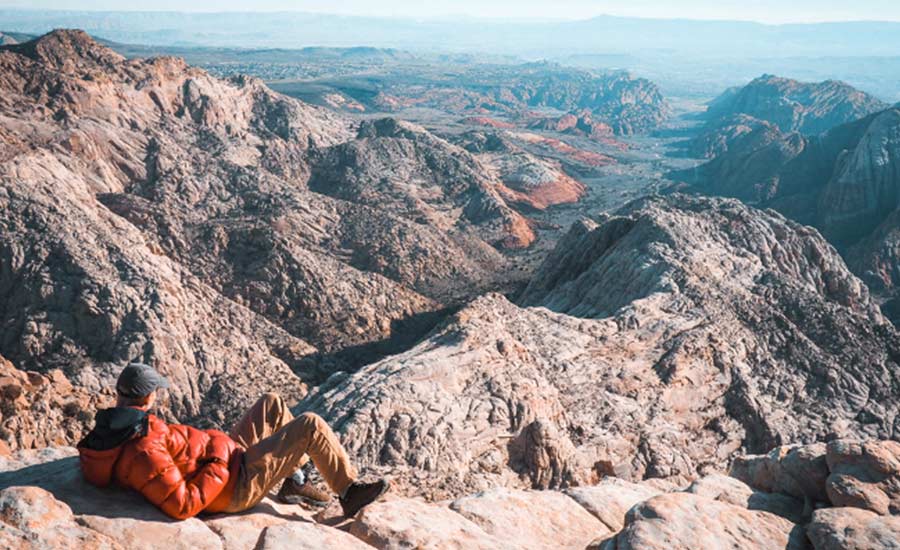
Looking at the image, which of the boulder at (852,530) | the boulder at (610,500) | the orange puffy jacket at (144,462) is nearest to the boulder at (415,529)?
the orange puffy jacket at (144,462)

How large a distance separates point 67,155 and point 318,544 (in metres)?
41.1

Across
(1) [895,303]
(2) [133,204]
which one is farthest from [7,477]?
(1) [895,303]

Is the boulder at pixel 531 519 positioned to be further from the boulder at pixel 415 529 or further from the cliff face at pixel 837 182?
the cliff face at pixel 837 182

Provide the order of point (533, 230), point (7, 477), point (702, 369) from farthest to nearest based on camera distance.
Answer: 1. point (533, 230)
2. point (702, 369)
3. point (7, 477)

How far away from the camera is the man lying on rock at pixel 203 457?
6.80 m

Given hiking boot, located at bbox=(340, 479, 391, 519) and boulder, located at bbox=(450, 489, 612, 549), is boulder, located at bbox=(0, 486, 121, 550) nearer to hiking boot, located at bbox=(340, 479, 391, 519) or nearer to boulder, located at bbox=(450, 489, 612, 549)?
hiking boot, located at bbox=(340, 479, 391, 519)

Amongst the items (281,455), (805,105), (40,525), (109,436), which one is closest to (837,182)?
(281,455)

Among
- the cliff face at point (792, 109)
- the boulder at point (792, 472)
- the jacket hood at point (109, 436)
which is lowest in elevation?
the boulder at point (792, 472)

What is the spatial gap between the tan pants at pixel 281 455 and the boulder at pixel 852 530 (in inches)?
203

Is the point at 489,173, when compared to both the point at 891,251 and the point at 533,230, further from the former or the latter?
the point at 891,251

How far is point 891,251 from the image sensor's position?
59125 millimetres

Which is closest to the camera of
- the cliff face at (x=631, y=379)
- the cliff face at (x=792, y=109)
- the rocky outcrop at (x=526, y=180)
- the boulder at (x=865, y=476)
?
the boulder at (x=865, y=476)

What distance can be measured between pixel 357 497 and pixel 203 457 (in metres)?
1.79

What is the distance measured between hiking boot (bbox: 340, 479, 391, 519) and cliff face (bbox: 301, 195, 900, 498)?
3449mm
